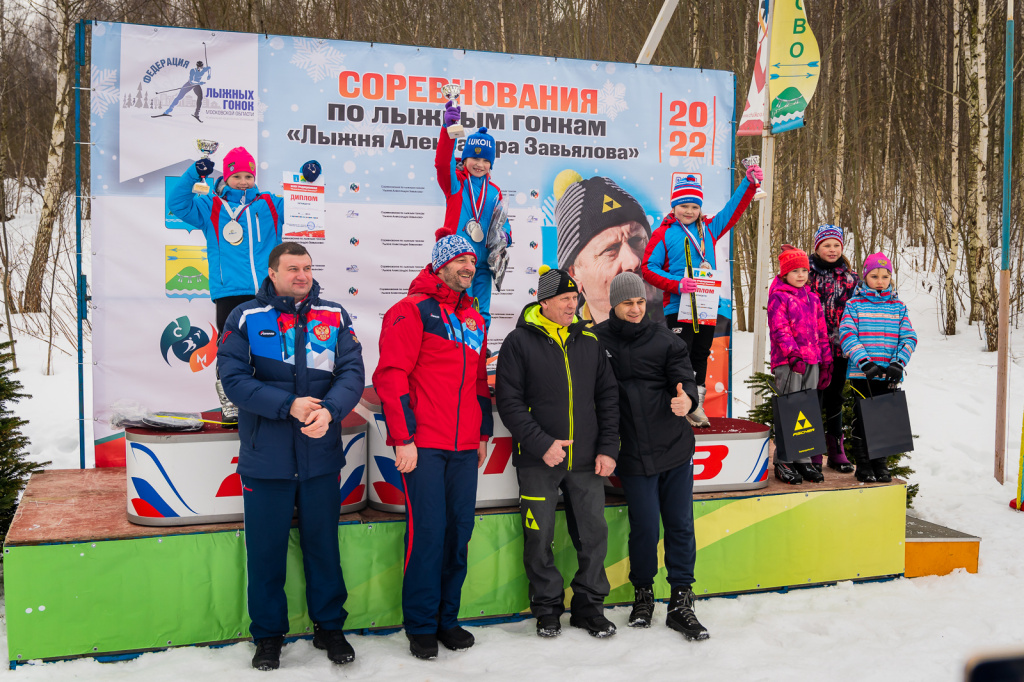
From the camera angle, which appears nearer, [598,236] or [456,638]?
[456,638]

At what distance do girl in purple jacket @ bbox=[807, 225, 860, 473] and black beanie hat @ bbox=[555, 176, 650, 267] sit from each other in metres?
1.66

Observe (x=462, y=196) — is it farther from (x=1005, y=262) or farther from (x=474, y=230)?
(x=1005, y=262)

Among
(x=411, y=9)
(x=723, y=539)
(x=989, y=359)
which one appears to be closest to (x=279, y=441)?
(x=723, y=539)

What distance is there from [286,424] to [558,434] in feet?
4.13

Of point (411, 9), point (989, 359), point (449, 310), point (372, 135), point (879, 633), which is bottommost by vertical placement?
point (879, 633)

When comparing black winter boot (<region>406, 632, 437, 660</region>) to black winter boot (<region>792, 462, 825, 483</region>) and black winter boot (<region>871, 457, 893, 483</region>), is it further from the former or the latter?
black winter boot (<region>871, 457, 893, 483</region>)

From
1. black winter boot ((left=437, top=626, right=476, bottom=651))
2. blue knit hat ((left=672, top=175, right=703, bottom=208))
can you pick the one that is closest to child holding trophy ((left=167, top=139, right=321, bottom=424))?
black winter boot ((left=437, top=626, right=476, bottom=651))

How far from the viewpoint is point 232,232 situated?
4887 millimetres

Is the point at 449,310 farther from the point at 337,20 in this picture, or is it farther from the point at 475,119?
the point at 337,20

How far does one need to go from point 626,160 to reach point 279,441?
3.91m

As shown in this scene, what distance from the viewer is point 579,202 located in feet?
20.4

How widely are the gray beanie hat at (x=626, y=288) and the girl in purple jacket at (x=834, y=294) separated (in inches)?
61.7

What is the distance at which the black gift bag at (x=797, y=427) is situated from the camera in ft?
15.5

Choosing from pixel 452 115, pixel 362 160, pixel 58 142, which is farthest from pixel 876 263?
pixel 58 142
